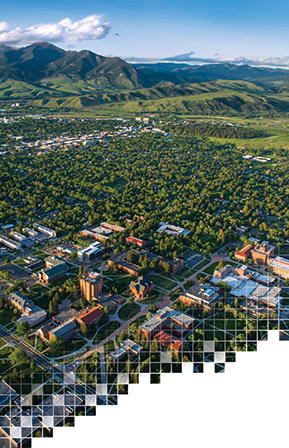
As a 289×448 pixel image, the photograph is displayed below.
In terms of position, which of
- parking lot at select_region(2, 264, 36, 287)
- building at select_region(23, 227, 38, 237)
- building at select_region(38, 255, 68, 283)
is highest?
building at select_region(23, 227, 38, 237)

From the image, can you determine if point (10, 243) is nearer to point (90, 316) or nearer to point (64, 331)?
point (90, 316)

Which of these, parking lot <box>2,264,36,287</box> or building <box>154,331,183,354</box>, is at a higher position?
parking lot <box>2,264,36,287</box>

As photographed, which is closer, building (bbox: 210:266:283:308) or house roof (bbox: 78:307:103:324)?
house roof (bbox: 78:307:103:324)

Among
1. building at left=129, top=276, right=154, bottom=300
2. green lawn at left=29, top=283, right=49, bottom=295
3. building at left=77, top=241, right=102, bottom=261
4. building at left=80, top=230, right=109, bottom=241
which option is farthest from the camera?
building at left=80, top=230, right=109, bottom=241

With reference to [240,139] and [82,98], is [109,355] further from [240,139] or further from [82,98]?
[82,98]

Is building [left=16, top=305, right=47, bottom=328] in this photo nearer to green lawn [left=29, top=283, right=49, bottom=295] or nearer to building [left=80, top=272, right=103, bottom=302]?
green lawn [left=29, top=283, right=49, bottom=295]

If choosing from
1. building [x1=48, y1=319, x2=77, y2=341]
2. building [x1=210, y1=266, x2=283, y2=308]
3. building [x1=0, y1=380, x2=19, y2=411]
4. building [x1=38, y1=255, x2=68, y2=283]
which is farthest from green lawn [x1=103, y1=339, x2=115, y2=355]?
building [x1=210, y1=266, x2=283, y2=308]

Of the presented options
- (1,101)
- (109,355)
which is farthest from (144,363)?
(1,101)
